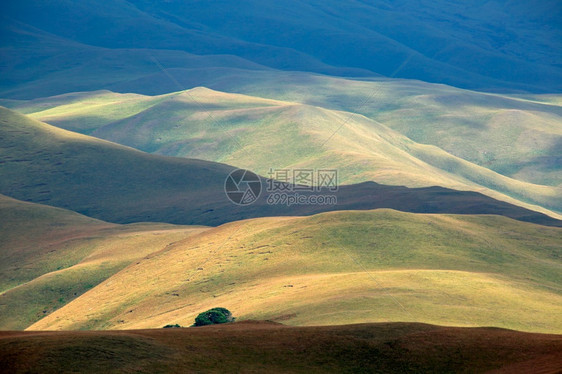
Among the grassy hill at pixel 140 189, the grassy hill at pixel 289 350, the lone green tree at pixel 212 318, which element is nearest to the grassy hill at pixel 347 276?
the lone green tree at pixel 212 318

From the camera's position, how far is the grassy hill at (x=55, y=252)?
8969 centimetres

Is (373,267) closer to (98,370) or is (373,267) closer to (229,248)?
(229,248)

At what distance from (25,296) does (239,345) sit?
6446 cm

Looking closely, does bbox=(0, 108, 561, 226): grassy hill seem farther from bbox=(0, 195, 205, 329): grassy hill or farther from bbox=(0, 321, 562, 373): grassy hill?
bbox=(0, 321, 562, 373): grassy hill

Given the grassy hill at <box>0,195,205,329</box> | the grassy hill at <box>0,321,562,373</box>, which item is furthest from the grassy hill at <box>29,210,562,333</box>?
the grassy hill at <box>0,321,562,373</box>

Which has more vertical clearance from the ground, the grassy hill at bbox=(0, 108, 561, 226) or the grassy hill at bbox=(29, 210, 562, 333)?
the grassy hill at bbox=(0, 108, 561, 226)

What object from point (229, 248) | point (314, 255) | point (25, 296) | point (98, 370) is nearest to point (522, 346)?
point (98, 370)

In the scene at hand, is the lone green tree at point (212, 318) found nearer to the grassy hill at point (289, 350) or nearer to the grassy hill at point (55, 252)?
the grassy hill at point (289, 350)

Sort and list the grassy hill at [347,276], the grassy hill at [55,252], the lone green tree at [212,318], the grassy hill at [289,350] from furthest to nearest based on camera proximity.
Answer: the grassy hill at [55,252] < the grassy hill at [347,276] < the lone green tree at [212,318] < the grassy hill at [289,350]

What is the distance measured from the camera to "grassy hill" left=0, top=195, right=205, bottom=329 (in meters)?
89.7

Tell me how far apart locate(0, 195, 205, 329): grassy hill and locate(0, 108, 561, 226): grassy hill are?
24142mm

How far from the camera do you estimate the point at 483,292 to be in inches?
2330

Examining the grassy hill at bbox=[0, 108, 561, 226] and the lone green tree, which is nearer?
the lone green tree

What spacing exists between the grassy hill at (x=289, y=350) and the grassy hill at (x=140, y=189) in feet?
315
